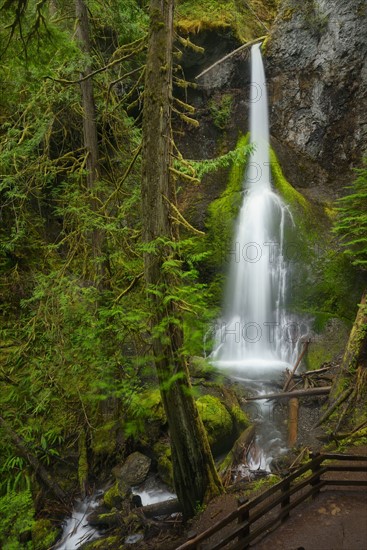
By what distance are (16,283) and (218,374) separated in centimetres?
574

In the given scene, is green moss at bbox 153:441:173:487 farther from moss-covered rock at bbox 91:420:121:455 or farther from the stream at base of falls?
moss-covered rock at bbox 91:420:121:455

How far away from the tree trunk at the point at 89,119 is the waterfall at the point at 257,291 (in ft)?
19.3

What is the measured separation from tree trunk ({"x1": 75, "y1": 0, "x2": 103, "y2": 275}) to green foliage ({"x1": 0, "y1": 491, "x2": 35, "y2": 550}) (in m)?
3.70

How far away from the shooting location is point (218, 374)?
414 inches

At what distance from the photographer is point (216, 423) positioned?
779 centimetres

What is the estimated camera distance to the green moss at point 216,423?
7.68m

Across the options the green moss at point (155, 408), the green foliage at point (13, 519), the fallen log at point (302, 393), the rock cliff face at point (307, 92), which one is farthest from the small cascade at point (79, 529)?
the rock cliff face at point (307, 92)

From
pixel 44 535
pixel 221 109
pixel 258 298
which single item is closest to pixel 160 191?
pixel 44 535

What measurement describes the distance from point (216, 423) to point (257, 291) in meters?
6.06

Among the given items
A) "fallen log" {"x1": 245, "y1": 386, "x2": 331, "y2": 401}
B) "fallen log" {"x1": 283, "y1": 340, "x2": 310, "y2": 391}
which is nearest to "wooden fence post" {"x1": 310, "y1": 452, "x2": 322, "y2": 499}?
"fallen log" {"x1": 245, "y1": 386, "x2": 331, "y2": 401}

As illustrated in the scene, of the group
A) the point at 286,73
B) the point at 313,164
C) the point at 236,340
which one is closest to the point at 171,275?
the point at 236,340

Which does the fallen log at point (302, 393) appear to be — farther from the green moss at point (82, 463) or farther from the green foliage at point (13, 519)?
the green foliage at point (13, 519)

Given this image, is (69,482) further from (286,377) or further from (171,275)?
(286,377)

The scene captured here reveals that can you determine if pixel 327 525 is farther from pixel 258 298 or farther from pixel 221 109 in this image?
pixel 221 109
